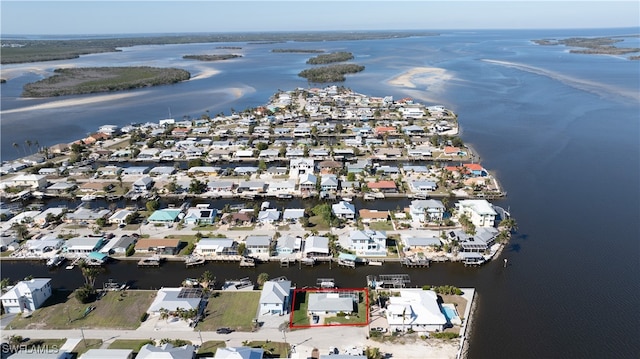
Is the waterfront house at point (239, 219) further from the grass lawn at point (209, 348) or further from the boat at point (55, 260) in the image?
the grass lawn at point (209, 348)

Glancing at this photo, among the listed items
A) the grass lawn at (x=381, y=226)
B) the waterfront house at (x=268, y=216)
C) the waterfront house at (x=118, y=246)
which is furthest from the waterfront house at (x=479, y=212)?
the waterfront house at (x=118, y=246)

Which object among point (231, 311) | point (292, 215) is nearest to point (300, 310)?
point (231, 311)

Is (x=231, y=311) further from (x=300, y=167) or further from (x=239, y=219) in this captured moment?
(x=300, y=167)

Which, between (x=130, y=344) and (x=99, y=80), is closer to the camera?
(x=130, y=344)

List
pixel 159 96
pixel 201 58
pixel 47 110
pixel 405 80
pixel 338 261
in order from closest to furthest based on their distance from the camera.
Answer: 1. pixel 338 261
2. pixel 47 110
3. pixel 159 96
4. pixel 405 80
5. pixel 201 58

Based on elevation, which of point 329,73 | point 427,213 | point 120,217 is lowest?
point 329,73

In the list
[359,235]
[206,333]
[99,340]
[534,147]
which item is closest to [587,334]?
[359,235]

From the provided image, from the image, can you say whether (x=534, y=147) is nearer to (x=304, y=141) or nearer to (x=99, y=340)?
(x=304, y=141)
